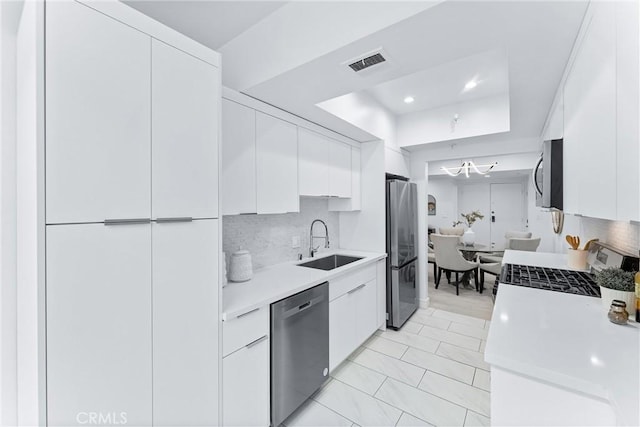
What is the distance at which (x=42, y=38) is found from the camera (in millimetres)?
885

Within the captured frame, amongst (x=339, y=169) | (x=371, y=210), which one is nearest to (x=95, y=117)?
(x=339, y=169)

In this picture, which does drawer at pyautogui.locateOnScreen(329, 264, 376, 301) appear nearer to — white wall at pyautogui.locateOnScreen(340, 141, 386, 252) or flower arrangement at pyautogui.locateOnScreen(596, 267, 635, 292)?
white wall at pyautogui.locateOnScreen(340, 141, 386, 252)

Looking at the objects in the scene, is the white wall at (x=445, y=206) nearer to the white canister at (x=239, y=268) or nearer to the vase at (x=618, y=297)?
the vase at (x=618, y=297)

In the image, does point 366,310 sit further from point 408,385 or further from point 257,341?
point 257,341

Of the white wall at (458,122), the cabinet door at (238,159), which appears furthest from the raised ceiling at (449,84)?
the cabinet door at (238,159)

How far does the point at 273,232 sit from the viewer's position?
2.55 metres

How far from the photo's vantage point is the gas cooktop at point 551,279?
158 centimetres

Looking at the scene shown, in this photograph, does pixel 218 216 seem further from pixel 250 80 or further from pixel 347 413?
pixel 347 413

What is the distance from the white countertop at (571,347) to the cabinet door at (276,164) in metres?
1.62

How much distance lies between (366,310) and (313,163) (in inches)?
62.0

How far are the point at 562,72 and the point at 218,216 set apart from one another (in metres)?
2.19

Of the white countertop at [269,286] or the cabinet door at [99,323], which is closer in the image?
→ the cabinet door at [99,323]

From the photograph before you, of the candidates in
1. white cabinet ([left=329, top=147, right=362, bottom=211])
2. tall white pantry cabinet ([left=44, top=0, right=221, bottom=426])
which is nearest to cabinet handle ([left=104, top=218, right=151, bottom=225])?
tall white pantry cabinet ([left=44, top=0, right=221, bottom=426])

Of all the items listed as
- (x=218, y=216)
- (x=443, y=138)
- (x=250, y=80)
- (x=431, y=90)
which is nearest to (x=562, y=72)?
(x=431, y=90)
